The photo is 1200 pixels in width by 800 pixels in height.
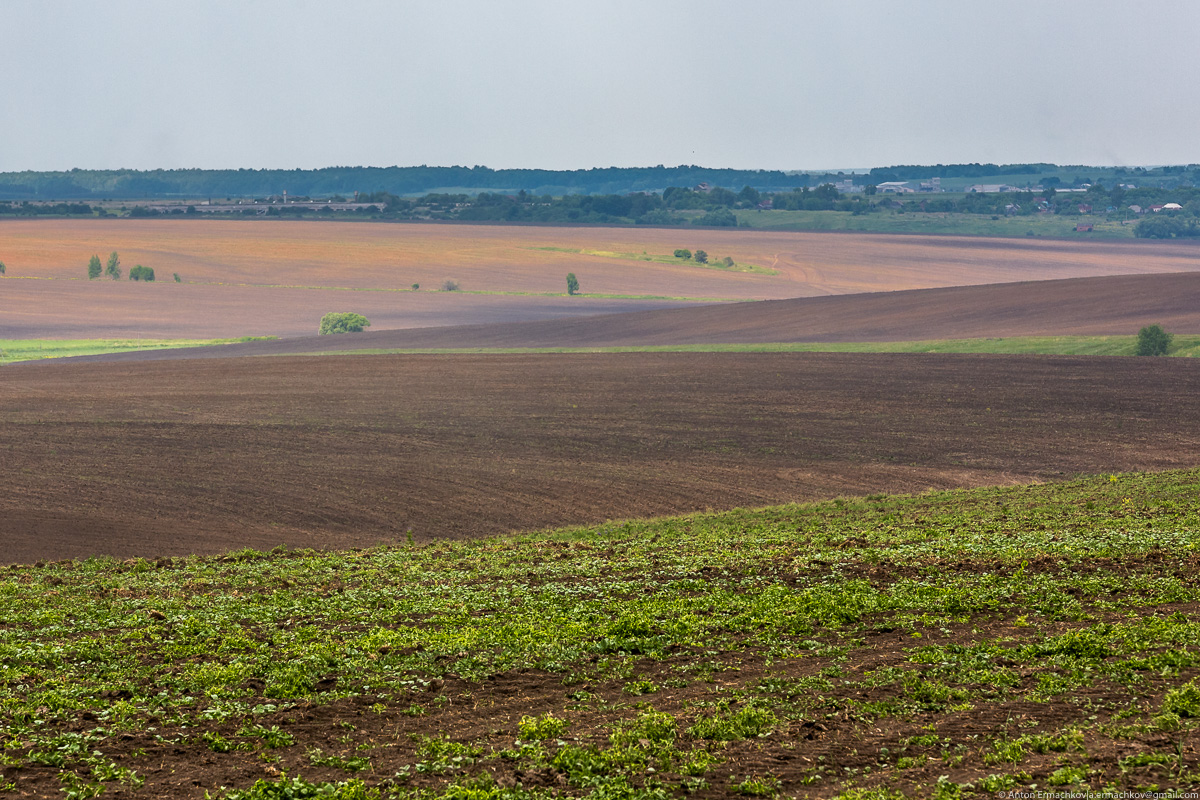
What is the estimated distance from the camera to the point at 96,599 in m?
16.6

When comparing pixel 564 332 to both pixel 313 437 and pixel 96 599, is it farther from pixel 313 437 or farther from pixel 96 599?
pixel 96 599

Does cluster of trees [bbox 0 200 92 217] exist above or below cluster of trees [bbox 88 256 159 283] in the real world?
above

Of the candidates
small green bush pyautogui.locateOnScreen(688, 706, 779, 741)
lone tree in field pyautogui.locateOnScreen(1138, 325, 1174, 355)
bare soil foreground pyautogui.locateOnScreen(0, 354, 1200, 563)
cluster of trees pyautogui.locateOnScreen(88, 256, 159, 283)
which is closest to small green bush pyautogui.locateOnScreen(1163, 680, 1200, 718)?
small green bush pyautogui.locateOnScreen(688, 706, 779, 741)

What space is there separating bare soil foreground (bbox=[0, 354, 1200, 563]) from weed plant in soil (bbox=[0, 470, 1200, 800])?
8579 mm

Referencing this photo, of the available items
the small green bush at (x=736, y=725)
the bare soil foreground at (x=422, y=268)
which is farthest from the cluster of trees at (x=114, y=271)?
the small green bush at (x=736, y=725)

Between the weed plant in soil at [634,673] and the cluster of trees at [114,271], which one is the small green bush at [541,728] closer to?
the weed plant in soil at [634,673]

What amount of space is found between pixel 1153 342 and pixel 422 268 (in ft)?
316

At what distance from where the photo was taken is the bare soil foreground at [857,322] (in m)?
71.2

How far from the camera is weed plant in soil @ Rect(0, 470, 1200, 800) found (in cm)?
942

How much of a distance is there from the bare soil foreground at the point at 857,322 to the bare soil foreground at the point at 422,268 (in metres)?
17.1

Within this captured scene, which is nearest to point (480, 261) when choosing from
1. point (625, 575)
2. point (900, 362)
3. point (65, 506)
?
point (900, 362)

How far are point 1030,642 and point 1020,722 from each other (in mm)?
2599

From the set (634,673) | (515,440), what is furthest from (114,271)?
(634,673)

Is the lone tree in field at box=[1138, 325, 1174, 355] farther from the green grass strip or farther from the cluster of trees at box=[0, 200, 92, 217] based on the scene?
the cluster of trees at box=[0, 200, 92, 217]
